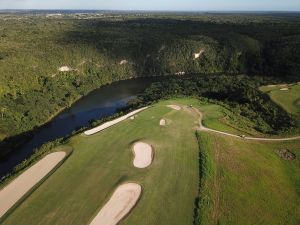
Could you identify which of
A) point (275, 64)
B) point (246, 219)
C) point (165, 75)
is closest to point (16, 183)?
point (246, 219)

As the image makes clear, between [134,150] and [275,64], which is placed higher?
[134,150]

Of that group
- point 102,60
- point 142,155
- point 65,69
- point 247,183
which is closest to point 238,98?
point 142,155

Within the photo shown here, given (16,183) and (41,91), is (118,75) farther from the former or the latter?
(16,183)

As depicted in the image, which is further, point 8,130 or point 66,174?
A: point 8,130

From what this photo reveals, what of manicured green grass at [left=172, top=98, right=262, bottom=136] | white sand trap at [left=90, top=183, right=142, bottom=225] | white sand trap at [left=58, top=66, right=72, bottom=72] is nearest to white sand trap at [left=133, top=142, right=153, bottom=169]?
white sand trap at [left=90, top=183, right=142, bottom=225]

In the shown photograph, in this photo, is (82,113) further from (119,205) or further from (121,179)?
(119,205)

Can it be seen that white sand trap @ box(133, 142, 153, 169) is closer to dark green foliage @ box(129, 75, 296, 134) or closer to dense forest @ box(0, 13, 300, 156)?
dark green foliage @ box(129, 75, 296, 134)

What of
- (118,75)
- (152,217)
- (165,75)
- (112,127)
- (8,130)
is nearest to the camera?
(152,217)
